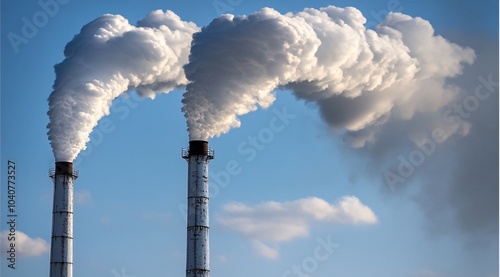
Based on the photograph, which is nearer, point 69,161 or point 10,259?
point 10,259

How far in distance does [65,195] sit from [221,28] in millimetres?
15288

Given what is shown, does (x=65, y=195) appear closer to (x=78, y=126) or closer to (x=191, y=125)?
(x=78, y=126)

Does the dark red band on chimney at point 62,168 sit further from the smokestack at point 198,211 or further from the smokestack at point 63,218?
the smokestack at point 198,211

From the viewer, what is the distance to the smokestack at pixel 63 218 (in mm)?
62750

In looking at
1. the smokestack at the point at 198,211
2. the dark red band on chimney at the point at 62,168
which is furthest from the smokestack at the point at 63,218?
the smokestack at the point at 198,211

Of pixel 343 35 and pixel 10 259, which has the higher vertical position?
pixel 343 35

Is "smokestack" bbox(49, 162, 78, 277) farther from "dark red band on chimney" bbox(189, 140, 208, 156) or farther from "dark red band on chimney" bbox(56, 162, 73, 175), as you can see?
"dark red band on chimney" bbox(189, 140, 208, 156)

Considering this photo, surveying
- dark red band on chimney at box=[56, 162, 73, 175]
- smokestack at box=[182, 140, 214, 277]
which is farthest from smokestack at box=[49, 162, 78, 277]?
smokestack at box=[182, 140, 214, 277]

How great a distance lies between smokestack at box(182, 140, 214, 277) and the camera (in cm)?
5916

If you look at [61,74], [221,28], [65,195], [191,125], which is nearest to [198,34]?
[221,28]

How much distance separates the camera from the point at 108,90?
6144 centimetres

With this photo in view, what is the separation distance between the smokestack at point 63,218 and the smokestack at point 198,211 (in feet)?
27.1

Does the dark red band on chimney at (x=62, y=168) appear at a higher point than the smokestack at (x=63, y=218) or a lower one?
higher

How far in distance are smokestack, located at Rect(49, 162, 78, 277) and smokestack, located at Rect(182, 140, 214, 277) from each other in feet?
27.1
